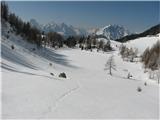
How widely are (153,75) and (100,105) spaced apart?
74.0 m

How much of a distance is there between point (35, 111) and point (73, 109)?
208 centimetres

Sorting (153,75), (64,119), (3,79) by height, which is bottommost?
(153,75)

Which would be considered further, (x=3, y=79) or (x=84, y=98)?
(x=3, y=79)

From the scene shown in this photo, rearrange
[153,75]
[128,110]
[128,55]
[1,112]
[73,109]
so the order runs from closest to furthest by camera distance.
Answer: [1,112] → [73,109] → [128,110] → [153,75] → [128,55]

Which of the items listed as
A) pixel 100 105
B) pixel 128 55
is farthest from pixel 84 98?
pixel 128 55

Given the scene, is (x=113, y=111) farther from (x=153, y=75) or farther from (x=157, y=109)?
(x=153, y=75)

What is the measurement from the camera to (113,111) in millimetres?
11641

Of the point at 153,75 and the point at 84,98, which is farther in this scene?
the point at 153,75

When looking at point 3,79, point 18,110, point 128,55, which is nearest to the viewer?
point 18,110

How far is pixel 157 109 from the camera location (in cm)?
1363

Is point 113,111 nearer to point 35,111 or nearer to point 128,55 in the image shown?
point 35,111

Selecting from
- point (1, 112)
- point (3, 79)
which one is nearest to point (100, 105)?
point (1, 112)

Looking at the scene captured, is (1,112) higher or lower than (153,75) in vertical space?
higher

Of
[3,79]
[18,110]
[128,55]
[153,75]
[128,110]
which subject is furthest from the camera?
[128,55]
